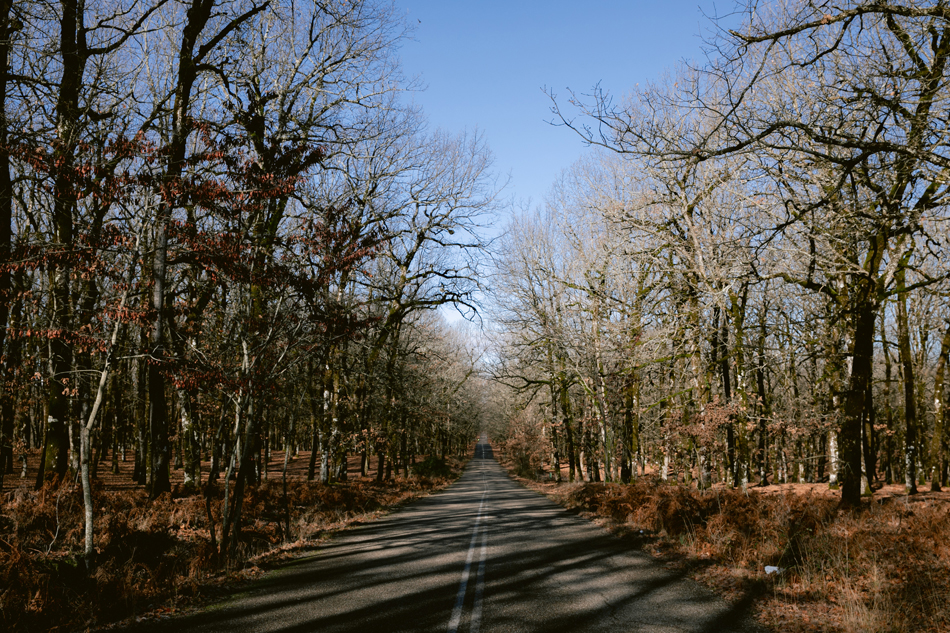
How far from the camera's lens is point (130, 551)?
27.9 feet

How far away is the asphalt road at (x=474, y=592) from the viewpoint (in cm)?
578

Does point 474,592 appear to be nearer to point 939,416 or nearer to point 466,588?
point 466,588

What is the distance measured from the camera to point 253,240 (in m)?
9.71

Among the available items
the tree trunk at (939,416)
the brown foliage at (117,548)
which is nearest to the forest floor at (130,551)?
the brown foliage at (117,548)

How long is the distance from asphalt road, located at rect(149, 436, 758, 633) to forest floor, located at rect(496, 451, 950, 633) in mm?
697

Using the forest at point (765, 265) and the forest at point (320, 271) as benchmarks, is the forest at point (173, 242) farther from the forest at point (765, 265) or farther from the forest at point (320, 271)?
the forest at point (765, 265)

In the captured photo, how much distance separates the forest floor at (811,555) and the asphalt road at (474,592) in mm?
697

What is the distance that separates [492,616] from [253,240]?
7.33 meters

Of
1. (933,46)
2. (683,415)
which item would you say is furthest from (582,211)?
(933,46)

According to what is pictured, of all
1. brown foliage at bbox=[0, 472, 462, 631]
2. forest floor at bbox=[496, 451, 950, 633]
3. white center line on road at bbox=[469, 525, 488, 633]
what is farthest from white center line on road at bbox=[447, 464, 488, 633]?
brown foliage at bbox=[0, 472, 462, 631]

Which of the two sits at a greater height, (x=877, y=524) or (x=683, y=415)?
(x=683, y=415)

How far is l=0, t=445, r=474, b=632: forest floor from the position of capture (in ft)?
19.8

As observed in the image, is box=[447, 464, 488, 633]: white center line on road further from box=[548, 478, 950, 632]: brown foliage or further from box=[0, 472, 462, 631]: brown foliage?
box=[0, 472, 462, 631]: brown foliage

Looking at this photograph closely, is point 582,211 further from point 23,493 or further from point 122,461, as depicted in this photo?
point 122,461
